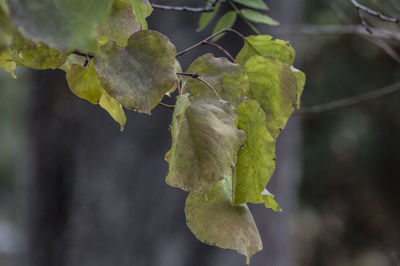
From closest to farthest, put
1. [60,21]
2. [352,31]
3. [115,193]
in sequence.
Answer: [60,21] < [352,31] < [115,193]

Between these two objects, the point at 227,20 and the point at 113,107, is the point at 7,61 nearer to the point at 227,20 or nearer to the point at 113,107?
the point at 113,107

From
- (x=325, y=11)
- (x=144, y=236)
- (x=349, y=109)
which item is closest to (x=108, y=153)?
(x=144, y=236)

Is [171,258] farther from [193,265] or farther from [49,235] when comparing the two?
[49,235]

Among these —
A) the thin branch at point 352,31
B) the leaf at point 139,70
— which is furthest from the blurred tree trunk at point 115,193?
the leaf at point 139,70

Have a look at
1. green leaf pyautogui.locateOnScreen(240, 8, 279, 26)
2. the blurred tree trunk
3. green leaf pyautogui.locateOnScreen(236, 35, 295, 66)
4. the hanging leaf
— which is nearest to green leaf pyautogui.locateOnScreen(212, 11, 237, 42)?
green leaf pyautogui.locateOnScreen(240, 8, 279, 26)

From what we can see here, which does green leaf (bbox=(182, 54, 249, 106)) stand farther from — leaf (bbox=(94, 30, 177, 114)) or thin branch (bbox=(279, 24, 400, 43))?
thin branch (bbox=(279, 24, 400, 43))

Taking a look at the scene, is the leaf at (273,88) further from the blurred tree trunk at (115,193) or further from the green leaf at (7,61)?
the blurred tree trunk at (115,193)

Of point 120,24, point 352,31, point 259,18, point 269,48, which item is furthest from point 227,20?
point 352,31
